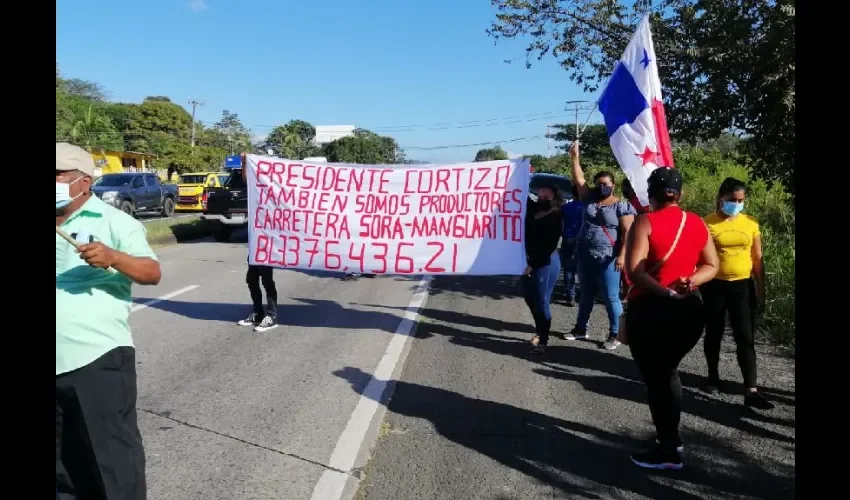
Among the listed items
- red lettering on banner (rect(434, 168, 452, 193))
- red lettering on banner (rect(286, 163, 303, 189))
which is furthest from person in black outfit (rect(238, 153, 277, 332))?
red lettering on banner (rect(434, 168, 452, 193))

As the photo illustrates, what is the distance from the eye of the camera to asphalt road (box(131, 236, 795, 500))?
3754 millimetres

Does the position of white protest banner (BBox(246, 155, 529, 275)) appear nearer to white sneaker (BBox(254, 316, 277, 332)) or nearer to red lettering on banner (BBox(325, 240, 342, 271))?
red lettering on banner (BBox(325, 240, 342, 271))

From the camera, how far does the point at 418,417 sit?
4797 millimetres

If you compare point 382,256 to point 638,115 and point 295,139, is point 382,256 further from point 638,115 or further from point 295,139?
point 295,139

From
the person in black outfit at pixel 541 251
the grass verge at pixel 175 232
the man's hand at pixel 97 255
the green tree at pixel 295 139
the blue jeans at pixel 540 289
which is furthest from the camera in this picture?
the green tree at pixel 295 139

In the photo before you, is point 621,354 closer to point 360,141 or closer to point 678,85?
point 678,85

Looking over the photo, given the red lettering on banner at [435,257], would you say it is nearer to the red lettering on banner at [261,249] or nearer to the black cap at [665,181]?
the red lettering on banner at [261,249]

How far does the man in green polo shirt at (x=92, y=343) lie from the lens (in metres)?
2.59

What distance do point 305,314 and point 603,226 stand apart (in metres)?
4.00

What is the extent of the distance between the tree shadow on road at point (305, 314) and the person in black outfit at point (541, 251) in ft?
5.98

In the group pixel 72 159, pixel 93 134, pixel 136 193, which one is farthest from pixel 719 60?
pixel 93 134

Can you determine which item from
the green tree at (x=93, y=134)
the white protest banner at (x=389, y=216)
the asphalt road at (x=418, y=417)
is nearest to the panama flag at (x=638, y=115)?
the white protest banner at (x=389, y=216)

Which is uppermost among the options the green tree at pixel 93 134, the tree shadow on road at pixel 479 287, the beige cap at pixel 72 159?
the green tree at pixel 93 134

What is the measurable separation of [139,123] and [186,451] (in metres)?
72.3
